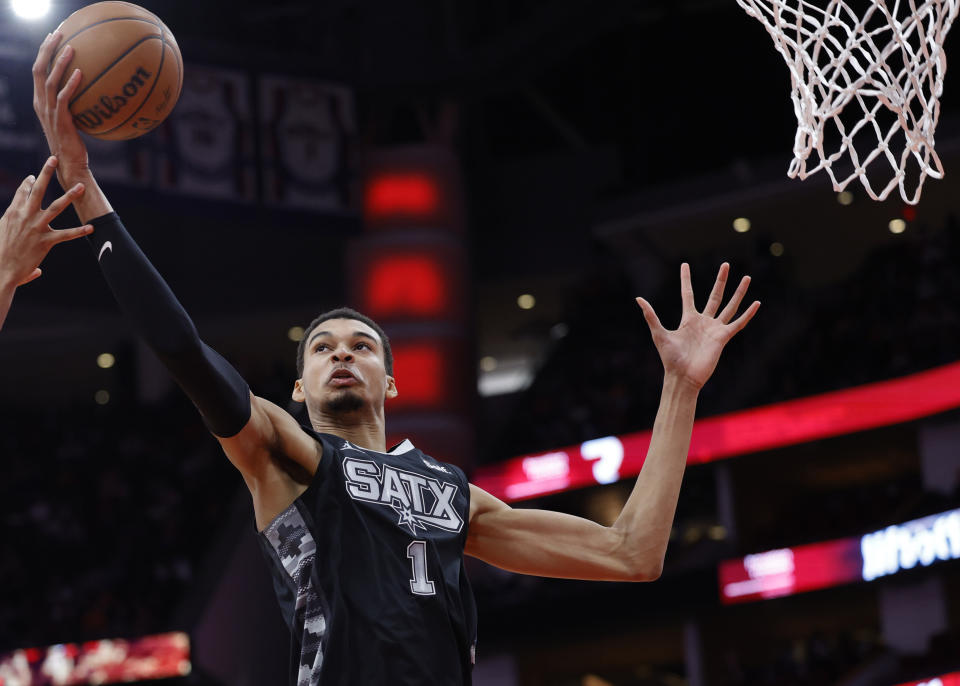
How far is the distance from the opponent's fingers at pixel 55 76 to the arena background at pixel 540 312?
830 centimetres

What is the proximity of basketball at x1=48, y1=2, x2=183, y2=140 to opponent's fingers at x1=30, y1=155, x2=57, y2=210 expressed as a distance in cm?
26

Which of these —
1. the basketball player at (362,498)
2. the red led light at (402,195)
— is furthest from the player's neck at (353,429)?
the red led light at (402,195)

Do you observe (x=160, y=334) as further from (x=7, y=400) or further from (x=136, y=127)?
(x=7, y=400)

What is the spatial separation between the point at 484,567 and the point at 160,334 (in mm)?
13399

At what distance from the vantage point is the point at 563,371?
17.4 meters

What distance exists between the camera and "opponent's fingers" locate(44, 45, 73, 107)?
108 inches

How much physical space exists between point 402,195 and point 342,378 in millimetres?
13336

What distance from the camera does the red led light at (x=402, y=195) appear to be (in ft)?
53.1

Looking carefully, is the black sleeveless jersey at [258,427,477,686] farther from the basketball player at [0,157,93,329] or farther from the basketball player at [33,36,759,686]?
the basketball player at [0,157,93,329]

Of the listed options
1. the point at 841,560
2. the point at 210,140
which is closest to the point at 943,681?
the point at 841,560

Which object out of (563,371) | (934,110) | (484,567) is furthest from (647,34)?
(934,110)

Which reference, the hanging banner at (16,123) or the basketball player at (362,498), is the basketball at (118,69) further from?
the hanging banner at (16,123)

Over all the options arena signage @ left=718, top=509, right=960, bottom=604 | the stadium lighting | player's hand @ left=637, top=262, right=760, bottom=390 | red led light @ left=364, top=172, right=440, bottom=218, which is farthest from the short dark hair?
red led light @ left=364, top=172, right=440, bottom=218

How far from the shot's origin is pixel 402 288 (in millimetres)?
15930
